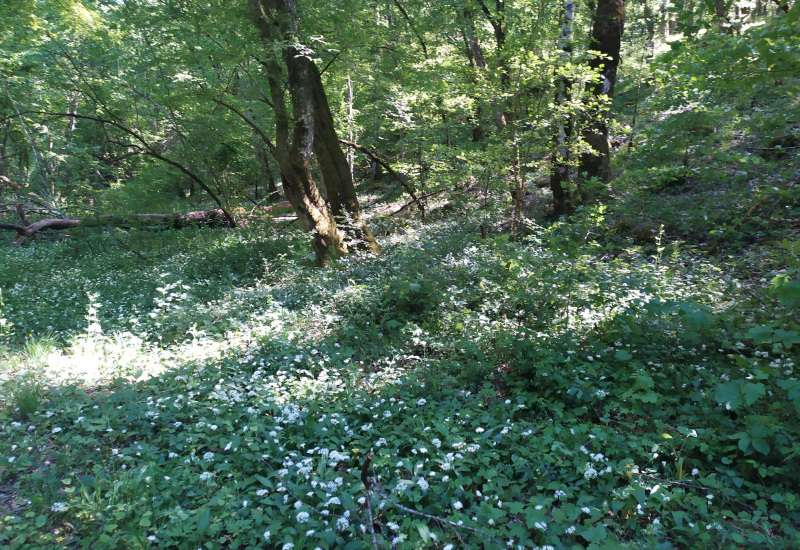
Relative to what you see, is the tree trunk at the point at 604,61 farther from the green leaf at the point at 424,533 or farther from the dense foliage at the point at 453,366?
the green leaf at the point at 424,533

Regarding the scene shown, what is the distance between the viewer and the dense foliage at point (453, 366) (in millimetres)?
2574

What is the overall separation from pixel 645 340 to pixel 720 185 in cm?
730

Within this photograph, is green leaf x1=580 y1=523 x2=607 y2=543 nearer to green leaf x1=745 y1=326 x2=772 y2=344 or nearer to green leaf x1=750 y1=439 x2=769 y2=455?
green leaf x1=750 y1=439 x2=769 y2=455

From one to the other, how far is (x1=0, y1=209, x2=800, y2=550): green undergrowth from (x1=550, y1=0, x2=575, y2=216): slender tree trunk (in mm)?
3555

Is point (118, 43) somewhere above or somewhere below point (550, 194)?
above

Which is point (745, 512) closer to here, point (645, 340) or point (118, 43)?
point (645, 340)

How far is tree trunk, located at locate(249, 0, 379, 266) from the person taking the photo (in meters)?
8.31

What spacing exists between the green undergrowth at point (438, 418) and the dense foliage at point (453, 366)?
3 centimetres

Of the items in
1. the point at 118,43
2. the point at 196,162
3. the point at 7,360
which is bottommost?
the point at 7,360

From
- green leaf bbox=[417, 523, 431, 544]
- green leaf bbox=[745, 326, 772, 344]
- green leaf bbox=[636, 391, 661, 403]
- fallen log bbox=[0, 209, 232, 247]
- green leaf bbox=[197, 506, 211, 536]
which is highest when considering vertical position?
fallen log bbox=[0, 209, 232, 247]

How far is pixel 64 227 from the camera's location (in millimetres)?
14438

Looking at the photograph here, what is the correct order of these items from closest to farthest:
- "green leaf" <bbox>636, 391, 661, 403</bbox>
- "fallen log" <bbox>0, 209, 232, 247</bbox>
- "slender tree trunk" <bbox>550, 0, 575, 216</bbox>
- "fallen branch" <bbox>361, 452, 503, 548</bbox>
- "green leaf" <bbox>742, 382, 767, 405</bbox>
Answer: "fallen branch" <bbox>361, 452, 503, 548</bbox>, "green leaf" <bbox>742, 382, 767, 405</bbox>, "green leaf" <bbox>636, 391, 661, 403</bbox>, "slender tree trunk" <bbox>550, 0, 575, 216</bbox>, "fallen log" <bbox>0, 209, 232, 247</bbox>

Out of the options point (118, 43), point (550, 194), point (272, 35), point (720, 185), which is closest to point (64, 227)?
point (118, 43)

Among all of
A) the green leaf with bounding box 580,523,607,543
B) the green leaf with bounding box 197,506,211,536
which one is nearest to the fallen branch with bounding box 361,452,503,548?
the green leaf with bounding box 580,523,607,543
